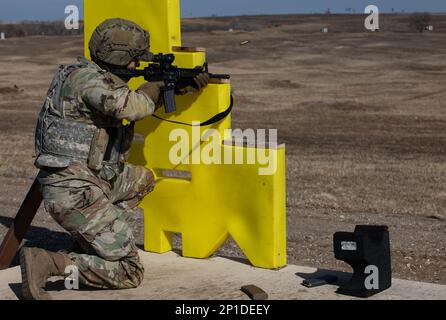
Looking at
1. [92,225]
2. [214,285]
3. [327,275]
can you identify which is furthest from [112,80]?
[327,275]

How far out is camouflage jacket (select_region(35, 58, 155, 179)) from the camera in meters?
5.05

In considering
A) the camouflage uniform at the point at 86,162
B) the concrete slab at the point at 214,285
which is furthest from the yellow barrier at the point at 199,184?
the camouflage uniform at the point at 86,162

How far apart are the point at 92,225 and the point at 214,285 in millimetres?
838

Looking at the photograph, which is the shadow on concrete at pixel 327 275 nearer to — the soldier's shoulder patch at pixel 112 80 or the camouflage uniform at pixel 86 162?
the camouflage uniform at pixel 86 162

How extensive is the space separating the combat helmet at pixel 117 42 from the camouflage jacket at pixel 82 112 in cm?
12

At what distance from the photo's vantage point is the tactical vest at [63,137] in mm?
5148

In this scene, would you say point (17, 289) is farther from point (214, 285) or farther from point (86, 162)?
point (214, 285)

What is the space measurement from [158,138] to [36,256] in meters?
1.50

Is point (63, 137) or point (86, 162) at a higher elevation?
point (63, 137)

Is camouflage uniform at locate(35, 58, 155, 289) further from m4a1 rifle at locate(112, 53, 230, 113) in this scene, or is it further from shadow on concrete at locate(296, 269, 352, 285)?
shadow on concrete at locate(296, 269, 352, 285)

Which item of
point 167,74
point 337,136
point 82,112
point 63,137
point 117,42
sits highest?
point 117,42

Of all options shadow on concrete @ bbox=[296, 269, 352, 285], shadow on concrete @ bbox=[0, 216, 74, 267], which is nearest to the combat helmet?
shadow on concrete @ bbox=[296, 269, 352, 285]

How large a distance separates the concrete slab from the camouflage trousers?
0.11m

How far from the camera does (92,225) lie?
518 centimetres
